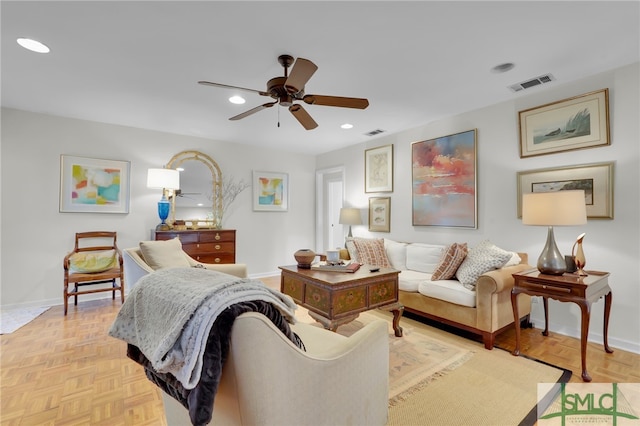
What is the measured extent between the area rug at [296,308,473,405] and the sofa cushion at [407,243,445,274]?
0.89 metres

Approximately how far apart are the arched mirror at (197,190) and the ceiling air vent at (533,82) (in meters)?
4.10

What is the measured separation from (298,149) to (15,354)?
4.47 metres

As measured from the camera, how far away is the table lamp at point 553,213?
7.57ft

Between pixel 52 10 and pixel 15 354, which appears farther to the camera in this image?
pixel 15 354

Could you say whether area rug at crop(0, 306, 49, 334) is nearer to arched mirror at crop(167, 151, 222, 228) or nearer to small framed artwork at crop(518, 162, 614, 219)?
arched mirror at crop(167, 151, 222, 228)

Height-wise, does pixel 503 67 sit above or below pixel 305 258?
above

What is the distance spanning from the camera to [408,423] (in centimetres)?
167

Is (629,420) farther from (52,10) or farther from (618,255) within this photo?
(52,10)

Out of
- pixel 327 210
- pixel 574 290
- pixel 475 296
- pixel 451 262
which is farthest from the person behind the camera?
pixel 327 210

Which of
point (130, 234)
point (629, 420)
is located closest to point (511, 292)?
point (629, 420)

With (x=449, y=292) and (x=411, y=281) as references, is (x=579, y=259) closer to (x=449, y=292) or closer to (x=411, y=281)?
(x=449, y=292)

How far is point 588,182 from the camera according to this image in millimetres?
2746

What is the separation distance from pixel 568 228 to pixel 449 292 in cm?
129

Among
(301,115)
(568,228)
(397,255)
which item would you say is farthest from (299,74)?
(568,228)
